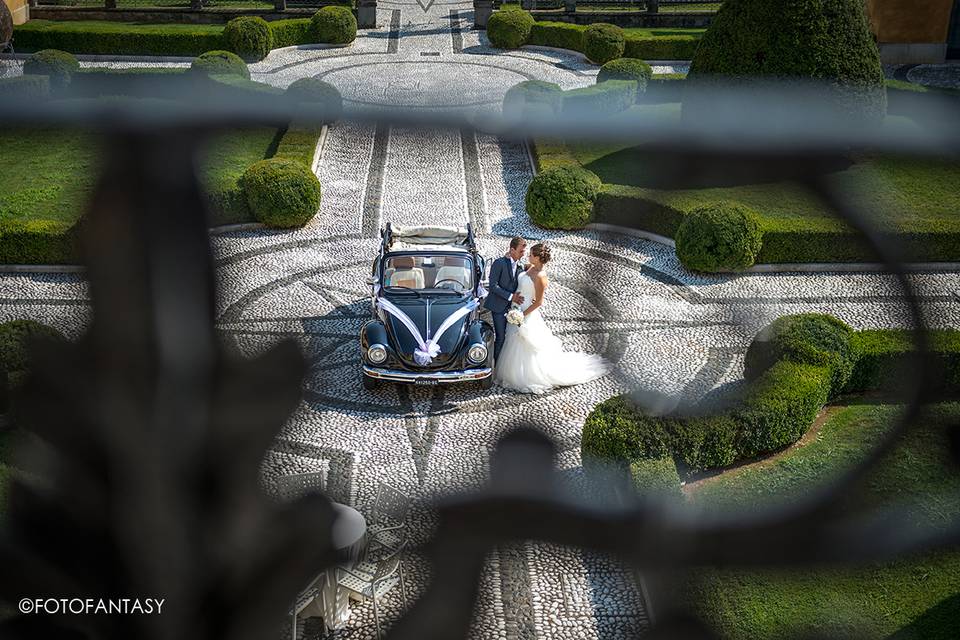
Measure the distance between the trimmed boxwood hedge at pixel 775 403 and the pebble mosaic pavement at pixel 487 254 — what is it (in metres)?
0.33

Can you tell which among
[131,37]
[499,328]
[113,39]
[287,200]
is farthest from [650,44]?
[499,328]

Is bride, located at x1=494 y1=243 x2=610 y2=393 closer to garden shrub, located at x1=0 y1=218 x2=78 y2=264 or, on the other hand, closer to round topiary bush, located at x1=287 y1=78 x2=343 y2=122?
garden shrub, located at x1=0 y1=218 x2=78 y2=264

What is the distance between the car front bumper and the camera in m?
9.26

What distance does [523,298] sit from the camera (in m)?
9.48

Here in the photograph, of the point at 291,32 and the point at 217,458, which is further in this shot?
the point at 291,32

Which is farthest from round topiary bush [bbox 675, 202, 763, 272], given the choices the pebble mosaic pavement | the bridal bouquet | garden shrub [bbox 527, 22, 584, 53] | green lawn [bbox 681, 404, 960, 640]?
garden shrub [bbox 527, 22, 584, 53]

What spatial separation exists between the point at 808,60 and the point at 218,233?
2.36 meters

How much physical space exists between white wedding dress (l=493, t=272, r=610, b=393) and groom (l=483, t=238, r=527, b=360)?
0.09 metres

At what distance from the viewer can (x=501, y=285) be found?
9.66 meters

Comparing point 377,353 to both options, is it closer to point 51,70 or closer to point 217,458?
point 51,70

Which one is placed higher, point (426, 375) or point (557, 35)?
point (557, 35)

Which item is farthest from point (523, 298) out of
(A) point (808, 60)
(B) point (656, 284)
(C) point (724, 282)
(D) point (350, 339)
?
(A) point (808, 60)

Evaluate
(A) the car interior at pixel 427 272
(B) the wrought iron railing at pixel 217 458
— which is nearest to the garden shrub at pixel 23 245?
(A) the car interior at pixel 427 272

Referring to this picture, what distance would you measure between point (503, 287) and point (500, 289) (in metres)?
0.04
